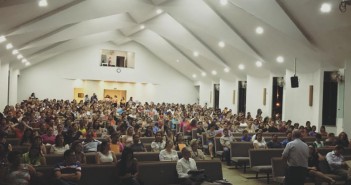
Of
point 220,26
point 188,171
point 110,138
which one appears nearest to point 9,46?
point 220,26

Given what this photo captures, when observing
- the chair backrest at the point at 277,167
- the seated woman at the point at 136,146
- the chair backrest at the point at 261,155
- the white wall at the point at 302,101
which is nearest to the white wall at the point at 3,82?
the seated woman at the point at 136,146

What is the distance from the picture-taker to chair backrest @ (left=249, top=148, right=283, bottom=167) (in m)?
8.19

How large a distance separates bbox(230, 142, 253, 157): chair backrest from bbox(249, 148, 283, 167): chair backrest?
1.12m

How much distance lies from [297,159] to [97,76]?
21.9 metres

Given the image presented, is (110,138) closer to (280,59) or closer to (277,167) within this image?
(277,167)

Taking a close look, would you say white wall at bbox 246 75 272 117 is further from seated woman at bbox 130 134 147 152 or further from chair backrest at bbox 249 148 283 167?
seated woman at bbox 130 134 147 152

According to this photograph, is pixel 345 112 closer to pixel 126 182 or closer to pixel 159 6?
pixel 159 6

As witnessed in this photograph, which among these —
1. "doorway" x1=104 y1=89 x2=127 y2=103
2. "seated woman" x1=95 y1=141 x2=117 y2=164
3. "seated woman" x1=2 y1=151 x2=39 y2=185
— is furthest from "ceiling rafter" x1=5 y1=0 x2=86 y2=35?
"doorway" x1=104 y1=89 x2=127 y2=103

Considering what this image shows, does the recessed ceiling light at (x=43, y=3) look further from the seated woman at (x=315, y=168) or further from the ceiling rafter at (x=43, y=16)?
the seated woman at (x=315, y=168)

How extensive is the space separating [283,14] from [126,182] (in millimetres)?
7714

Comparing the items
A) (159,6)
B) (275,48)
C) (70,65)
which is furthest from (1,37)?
(70,65)

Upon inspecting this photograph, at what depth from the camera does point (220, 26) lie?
577 inches

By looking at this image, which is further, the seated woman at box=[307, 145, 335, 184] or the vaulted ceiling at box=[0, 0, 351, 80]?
the vaulted ceiling at box=[0, 0, 351, 80]

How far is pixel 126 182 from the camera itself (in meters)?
5.47
